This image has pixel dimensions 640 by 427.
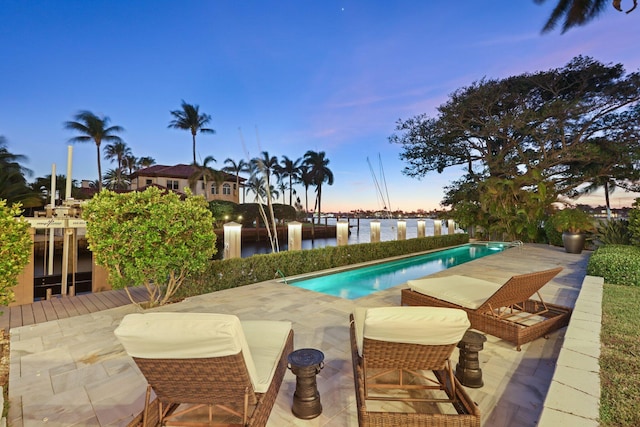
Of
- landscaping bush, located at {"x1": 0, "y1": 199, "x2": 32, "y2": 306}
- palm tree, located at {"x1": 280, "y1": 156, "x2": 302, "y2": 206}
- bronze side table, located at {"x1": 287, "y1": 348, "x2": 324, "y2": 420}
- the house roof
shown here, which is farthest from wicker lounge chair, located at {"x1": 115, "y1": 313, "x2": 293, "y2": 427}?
palm tree, located at {"x1": 280, "y1": 156, "x2": 302, "y2": 206}

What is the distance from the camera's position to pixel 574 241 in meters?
11.2

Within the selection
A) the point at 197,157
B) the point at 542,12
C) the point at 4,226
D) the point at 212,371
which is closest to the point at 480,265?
the point at 212,371

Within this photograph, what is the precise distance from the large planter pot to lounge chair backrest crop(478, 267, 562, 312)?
10208 mm

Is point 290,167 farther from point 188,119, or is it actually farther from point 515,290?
point 515,290

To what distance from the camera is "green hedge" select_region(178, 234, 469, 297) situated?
19.4ft

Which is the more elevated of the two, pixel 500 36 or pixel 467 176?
pixel 500 36

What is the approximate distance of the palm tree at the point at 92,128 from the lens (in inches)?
1033

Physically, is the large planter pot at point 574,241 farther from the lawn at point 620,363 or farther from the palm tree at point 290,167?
the palm tree at point 290,167

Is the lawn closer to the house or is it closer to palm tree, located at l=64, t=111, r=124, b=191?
the house

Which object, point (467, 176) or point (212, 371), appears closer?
point (212, 371)

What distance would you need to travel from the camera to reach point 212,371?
1.69 meters

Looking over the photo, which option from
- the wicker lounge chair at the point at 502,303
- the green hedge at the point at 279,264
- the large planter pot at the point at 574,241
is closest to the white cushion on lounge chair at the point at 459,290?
the wicker lounge chair at the point at 502,303

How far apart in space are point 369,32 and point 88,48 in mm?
13130

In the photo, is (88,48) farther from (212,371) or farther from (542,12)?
(542,12)
